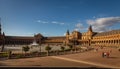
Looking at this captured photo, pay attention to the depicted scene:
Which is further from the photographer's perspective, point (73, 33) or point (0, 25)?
point (73, 33)

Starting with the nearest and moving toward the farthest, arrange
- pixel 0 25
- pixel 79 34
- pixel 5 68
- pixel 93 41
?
pixel 5 68 → pixel 0 25 → pixel 93 41 → pixel 79 34

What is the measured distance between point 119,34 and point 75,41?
65794mm

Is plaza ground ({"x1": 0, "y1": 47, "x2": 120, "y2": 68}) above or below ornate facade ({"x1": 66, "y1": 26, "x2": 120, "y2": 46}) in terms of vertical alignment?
below

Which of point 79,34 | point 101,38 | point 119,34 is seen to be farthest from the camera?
point 79,34

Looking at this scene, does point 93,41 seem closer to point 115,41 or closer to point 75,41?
point 75,41

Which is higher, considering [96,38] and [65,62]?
[96,38]

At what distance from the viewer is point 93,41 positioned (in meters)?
163

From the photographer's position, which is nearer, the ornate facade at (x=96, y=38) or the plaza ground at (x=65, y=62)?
the plaza ground at (x=65, y=62)

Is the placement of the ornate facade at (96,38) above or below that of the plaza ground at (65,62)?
above

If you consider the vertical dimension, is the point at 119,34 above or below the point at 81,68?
above

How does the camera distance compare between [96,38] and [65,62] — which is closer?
[65,62]

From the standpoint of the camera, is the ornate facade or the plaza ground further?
the ornate facade

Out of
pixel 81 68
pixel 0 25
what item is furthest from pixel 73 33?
pixel 81 68

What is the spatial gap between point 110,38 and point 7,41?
122m
